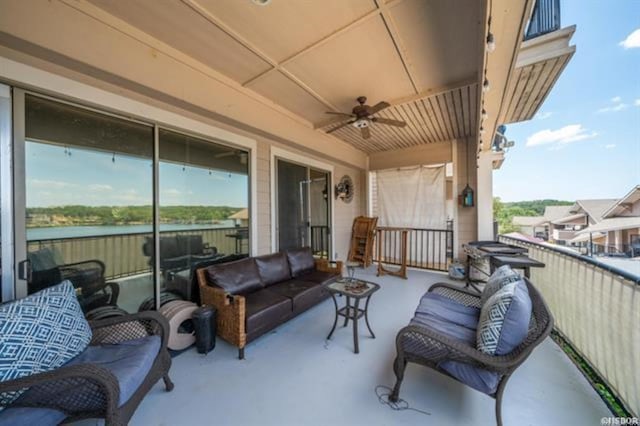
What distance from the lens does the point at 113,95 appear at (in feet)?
6.88

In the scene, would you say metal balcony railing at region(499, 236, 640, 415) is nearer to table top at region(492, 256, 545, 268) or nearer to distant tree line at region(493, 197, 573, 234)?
table top at region(492, 256, 545, 268)

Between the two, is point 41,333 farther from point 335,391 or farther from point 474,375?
point 474,375

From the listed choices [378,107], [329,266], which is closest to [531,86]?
[378,107]

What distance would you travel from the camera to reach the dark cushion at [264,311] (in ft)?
7.27

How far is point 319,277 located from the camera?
339 centimetres

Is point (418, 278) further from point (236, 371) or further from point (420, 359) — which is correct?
point (236, 371)

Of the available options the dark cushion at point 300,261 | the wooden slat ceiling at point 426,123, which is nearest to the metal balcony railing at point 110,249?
the dark cushion at point 300,261

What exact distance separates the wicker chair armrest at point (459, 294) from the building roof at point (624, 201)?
370 cm

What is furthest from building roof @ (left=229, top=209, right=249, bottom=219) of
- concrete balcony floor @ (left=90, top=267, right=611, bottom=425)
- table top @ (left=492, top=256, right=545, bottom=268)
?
table top @ (left=492, top=256, right=545, bottom=268)

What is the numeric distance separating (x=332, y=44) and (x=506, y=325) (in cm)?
277

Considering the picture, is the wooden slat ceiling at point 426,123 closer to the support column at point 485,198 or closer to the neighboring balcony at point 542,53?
the neighboring balcony at point 542,53

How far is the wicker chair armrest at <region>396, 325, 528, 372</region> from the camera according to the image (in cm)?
133

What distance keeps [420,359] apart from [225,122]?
3345 mm

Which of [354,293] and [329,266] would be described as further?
[329,266]
